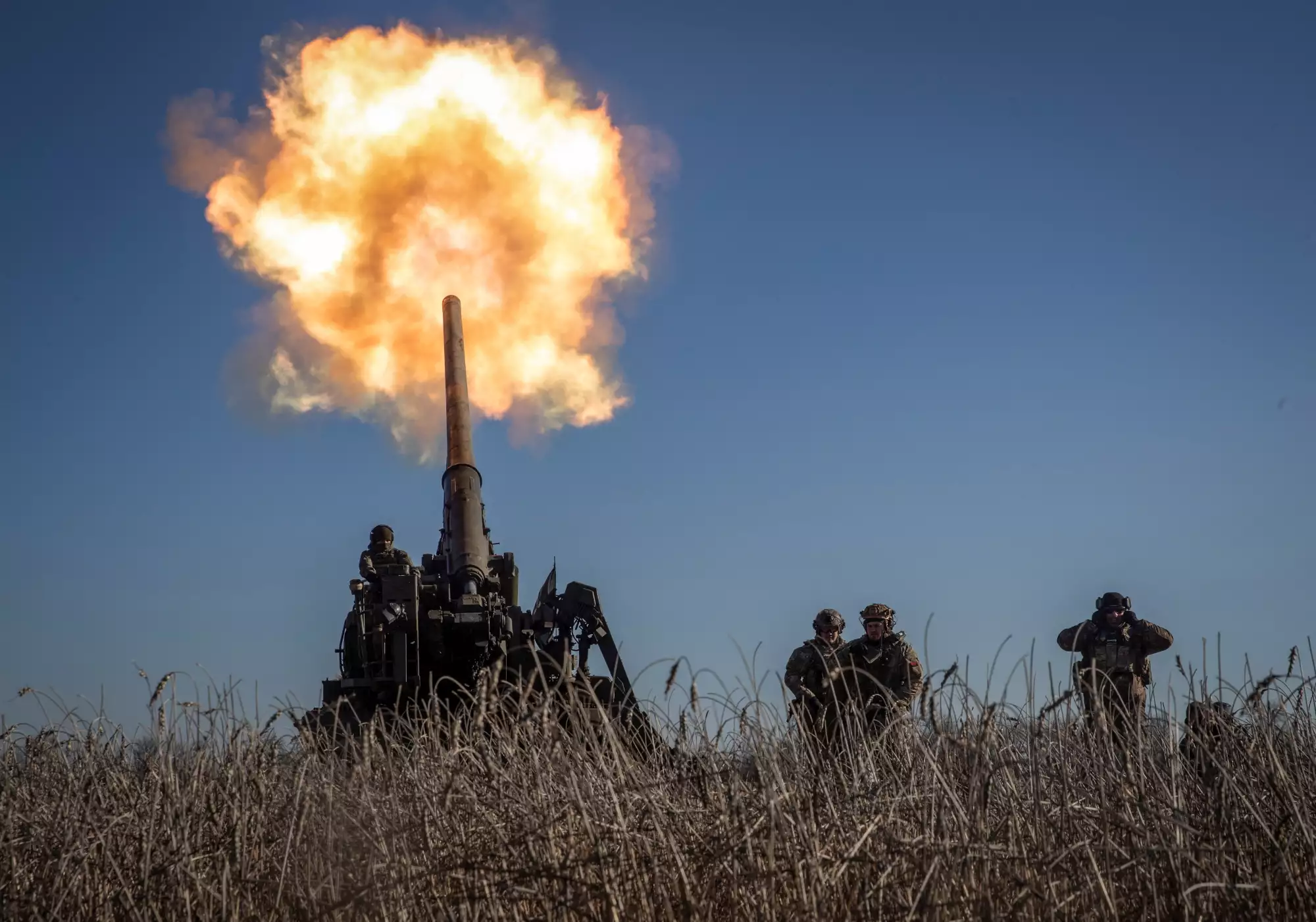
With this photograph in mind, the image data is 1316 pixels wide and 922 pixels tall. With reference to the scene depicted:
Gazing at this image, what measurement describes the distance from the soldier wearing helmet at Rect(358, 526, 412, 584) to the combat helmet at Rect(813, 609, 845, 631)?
5.22 meters

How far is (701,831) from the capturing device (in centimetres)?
459

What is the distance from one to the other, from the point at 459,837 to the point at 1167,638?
6.46 metres

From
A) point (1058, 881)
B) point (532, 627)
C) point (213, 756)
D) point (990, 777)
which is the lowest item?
point (1058, 881)

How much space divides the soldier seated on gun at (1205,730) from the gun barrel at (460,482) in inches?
312

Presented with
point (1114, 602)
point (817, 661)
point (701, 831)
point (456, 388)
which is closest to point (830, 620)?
point (817, 661)

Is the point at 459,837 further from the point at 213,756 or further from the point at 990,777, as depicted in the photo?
the point at 990,777

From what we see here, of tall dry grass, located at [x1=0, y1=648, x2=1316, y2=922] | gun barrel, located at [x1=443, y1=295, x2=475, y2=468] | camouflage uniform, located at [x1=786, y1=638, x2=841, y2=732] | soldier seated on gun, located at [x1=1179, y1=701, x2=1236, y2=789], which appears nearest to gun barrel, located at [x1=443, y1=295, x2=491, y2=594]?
gun barrel, located at [x1=443, y1=295, x2=475, y2=468]

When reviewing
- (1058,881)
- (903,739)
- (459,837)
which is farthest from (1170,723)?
(459,837)

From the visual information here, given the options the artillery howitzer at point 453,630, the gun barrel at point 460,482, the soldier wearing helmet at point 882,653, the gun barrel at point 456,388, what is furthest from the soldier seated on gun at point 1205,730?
the gun barrel at point 456,388

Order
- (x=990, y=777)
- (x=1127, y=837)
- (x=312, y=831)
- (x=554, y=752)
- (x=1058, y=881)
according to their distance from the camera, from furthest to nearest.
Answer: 1. (x=554, y=752)
2. (x=312, y=831)
3. (x=1127, y=837)
4. (x=1058, y=881)
5. (x=990, y=777)

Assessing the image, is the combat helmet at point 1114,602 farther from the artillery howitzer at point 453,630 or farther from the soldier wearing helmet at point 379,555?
the soldier wearing helmet at point 379,555

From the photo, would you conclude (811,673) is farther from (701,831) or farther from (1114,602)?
(701,831)

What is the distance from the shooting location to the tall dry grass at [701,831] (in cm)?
389

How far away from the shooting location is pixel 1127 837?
15.0ft
